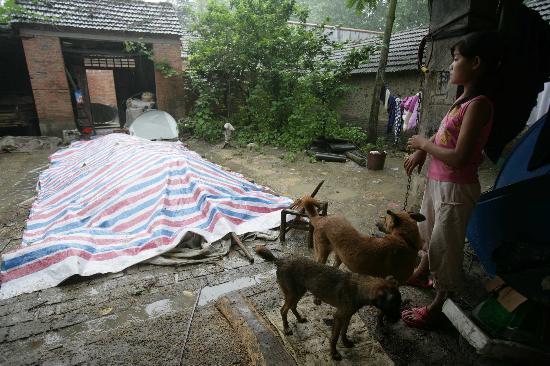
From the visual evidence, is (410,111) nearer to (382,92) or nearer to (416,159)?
(382,92)

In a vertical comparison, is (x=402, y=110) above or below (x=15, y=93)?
above

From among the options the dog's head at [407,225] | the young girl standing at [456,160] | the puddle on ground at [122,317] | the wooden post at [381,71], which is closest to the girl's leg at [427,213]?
the young girl standing at [456,160]

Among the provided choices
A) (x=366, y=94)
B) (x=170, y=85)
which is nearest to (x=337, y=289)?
(x=366, y=94)

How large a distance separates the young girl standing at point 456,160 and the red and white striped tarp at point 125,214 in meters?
2.59

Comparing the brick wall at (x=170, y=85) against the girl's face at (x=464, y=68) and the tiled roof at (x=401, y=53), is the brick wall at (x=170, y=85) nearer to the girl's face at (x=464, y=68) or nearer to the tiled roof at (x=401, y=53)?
the tiled roof at (x=401, y=53)

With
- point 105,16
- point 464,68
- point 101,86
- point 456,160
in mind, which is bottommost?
point 101,86

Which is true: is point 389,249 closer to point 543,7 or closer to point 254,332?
point 254,332

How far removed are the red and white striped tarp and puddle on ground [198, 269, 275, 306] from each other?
0.81 metres

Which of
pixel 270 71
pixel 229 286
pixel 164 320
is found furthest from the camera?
Result: pixel 270 71

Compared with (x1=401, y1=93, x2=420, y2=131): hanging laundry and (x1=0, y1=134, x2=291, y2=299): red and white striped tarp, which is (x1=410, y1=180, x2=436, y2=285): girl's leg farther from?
(x1=401, y1=93, x2=420, y2=131): hanging laundry

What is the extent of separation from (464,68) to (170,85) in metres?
13.4

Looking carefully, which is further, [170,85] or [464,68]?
[170,85]

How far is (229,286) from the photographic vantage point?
3.49m

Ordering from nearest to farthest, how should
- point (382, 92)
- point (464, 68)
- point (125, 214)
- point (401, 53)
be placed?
point (464, 68)
point (125, 214)
point (382, 92)
point (401, 53)
